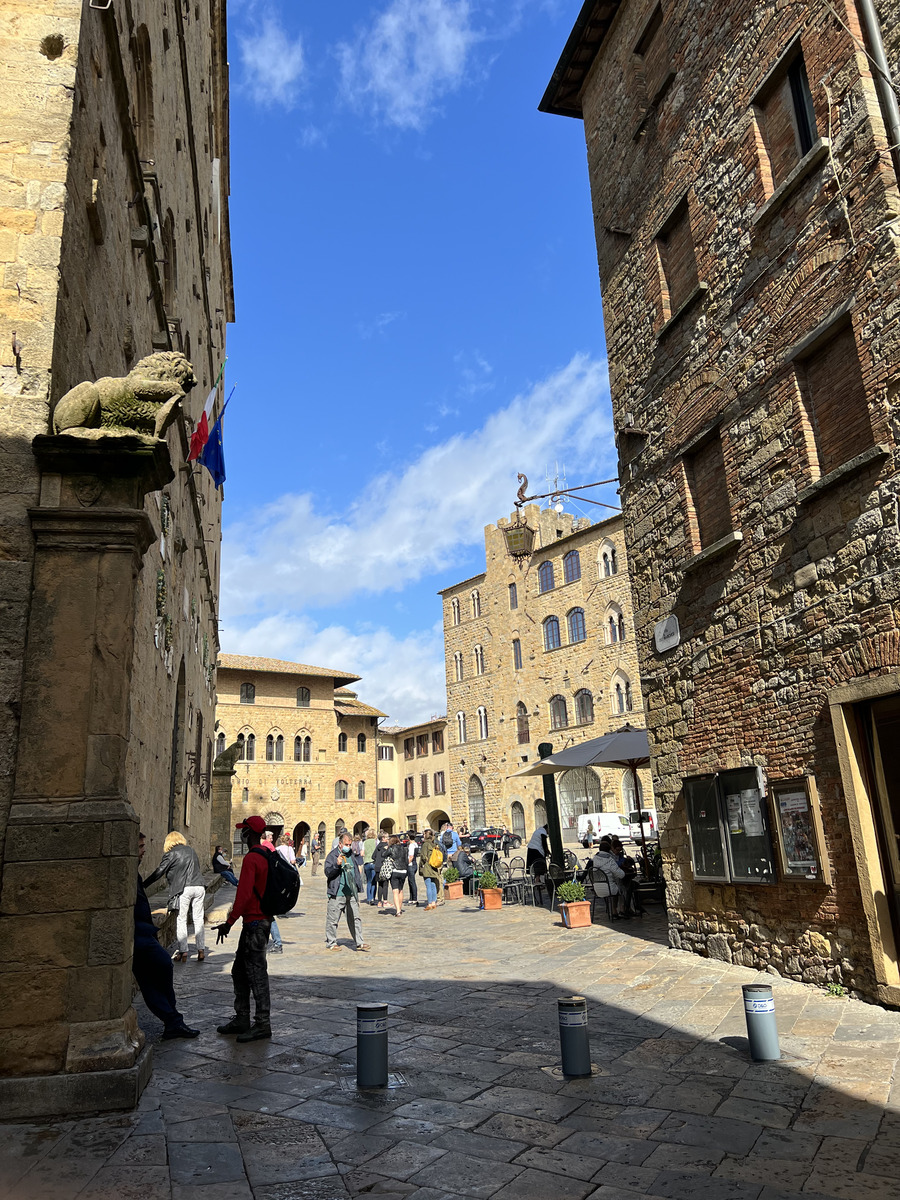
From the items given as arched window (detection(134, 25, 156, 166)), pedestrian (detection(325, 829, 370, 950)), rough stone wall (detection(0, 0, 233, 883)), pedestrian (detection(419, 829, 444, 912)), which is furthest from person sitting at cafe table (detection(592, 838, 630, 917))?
arched window (detection(134, 25, 156, 166))

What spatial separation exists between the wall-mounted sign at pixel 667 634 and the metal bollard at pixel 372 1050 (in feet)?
20.2

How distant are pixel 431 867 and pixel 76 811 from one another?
1312cm

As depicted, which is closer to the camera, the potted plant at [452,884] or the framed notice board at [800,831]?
the framed notice board at [800,831]

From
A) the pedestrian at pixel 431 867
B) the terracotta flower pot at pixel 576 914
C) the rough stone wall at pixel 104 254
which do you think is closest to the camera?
the rough stone wall at pixel 104 254

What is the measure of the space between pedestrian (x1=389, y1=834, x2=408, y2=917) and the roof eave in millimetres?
13147

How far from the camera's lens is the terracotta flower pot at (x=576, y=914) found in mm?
11242

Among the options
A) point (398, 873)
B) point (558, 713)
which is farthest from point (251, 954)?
point (558, 713)

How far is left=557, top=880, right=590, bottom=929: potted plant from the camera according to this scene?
11.2m

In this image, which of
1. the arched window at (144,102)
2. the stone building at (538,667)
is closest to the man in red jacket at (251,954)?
the arched window at (144,102)

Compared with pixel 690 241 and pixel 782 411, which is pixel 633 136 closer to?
pixel 690 241

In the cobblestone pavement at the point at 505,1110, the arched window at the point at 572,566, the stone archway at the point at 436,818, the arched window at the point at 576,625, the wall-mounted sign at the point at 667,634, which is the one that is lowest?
the cobblestone pavement at the point at 505,1110

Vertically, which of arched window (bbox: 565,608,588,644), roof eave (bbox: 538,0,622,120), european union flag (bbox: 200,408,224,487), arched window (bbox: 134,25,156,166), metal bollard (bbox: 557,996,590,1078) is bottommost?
metal bollard (bbox: 557,996,590,1078)

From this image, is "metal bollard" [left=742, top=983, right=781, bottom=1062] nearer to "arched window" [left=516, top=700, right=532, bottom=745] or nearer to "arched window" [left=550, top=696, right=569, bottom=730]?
"arched window" [left=550, top=696, right=569, bottom=730]

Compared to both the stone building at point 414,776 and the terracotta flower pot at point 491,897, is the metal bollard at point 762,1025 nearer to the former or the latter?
the terracotta flower pot at point 491,897
